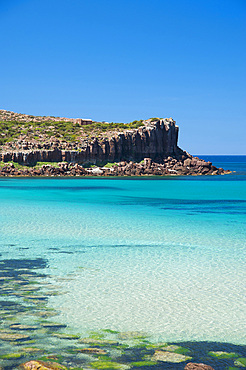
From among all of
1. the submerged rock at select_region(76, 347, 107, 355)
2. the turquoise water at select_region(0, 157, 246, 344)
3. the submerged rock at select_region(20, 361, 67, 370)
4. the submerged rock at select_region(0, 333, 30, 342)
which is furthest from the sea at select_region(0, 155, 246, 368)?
the submerged rock at select_region(20, 361, 67, 370)

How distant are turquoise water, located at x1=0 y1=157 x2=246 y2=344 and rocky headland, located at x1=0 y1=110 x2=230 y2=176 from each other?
52755 millimetres

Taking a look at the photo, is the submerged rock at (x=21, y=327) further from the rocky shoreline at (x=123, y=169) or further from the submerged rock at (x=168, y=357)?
the rocky shoreline at (x=123, y=169)

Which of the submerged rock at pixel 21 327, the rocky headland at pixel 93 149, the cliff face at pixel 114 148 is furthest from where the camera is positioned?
the cliff face at pixel 114 148

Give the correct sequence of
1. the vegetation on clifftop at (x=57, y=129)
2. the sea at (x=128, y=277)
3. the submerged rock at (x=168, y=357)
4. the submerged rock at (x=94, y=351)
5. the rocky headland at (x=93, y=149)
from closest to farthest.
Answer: the submerged rock at (x=168, y=357) → the submerged rock at (x=94, y=351) → the sea at (x=128, y=277) → the rocky headland at (x=93, y=149) → the vegetation on clifftop at (x=57, y=129)

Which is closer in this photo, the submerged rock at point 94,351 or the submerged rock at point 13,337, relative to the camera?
the submerged rock at point 94,351

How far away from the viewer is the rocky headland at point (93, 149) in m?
72.7

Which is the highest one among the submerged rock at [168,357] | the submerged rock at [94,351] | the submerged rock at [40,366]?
the submerged rock at [40,366]

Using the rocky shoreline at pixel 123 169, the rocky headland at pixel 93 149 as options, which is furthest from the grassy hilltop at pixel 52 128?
the rocky shoreline at pixel 123 169

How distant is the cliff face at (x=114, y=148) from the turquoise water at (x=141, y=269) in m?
54.2

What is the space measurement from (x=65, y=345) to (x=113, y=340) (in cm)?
74

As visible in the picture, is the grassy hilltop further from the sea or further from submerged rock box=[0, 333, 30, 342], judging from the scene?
submerged rock box=[0, 333, 30, 342]

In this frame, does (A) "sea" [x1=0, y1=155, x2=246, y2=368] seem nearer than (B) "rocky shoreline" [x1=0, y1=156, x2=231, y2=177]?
Yes

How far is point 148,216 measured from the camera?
71.6 feet

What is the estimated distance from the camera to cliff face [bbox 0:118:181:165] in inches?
2931
